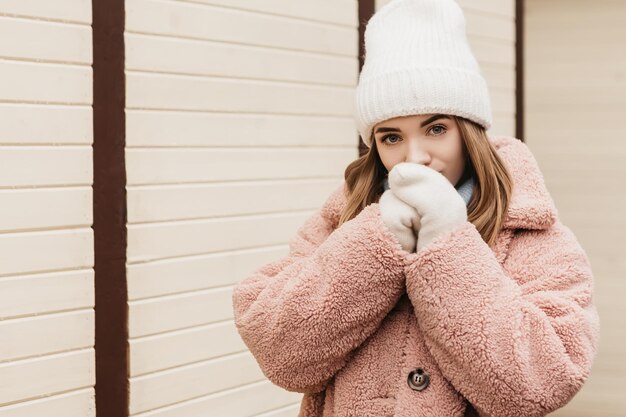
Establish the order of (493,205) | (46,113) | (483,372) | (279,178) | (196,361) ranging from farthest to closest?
1. (279,178)
2. (196,361)
3. (46,113)
4. (493,205)
5. (483,372)

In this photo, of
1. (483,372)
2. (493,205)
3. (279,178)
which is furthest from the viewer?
(279,178)

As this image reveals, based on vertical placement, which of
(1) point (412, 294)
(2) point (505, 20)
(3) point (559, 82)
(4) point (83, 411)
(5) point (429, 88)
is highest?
(2) point (505, 20)

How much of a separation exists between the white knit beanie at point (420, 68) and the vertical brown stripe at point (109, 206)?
4.32 feet

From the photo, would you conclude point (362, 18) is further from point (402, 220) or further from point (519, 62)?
point (402, 220)

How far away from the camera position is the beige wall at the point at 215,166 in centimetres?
281

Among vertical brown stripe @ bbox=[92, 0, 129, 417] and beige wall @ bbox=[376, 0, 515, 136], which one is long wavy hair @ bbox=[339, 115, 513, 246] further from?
beige wall @ bbox=[376, 0, 515, 136]

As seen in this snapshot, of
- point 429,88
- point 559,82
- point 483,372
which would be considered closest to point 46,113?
point 429,88

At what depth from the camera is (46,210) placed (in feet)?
8.30

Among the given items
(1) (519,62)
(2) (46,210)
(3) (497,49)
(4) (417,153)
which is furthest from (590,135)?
(4) (417,153)

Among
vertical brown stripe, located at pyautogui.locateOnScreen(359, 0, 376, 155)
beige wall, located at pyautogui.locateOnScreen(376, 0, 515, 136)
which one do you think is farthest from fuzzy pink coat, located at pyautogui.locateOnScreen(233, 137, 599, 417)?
beige wall, located at pyautogui.locateOnScreen(376, 0, 515, 136)

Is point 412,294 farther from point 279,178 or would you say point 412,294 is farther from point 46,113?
point 279,178

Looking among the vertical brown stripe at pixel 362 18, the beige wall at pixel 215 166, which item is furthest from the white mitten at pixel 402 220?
the vertical brown stripe at pixel 362 18

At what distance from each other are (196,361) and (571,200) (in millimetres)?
2342

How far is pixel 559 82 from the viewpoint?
14.5ft
